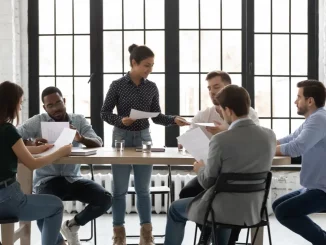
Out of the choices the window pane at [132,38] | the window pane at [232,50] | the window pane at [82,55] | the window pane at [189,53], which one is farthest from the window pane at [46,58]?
the window pane at [232,50]

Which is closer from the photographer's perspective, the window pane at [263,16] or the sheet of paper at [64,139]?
the sheet of paper at [64,139]

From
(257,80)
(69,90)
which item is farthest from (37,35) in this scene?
(257,80)

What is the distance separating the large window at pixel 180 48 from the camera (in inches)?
251

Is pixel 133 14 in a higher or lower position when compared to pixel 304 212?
higher

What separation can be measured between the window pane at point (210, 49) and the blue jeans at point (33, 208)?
3170 millimetres

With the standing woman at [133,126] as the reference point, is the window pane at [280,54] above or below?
above

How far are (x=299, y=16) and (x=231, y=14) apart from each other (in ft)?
2.37

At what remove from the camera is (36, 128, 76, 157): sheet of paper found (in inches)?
154

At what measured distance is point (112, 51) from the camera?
21.3ft

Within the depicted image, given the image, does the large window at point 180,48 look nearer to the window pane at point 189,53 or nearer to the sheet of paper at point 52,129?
the window pane at point 189,53

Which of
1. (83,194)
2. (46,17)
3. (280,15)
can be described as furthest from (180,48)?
(83,194)

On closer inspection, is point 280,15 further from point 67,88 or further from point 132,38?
point 67,88

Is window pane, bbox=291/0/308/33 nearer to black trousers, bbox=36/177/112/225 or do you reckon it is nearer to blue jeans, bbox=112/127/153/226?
blue jeans, bbox=112/127/153/226

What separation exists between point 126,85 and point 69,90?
2044 mm
